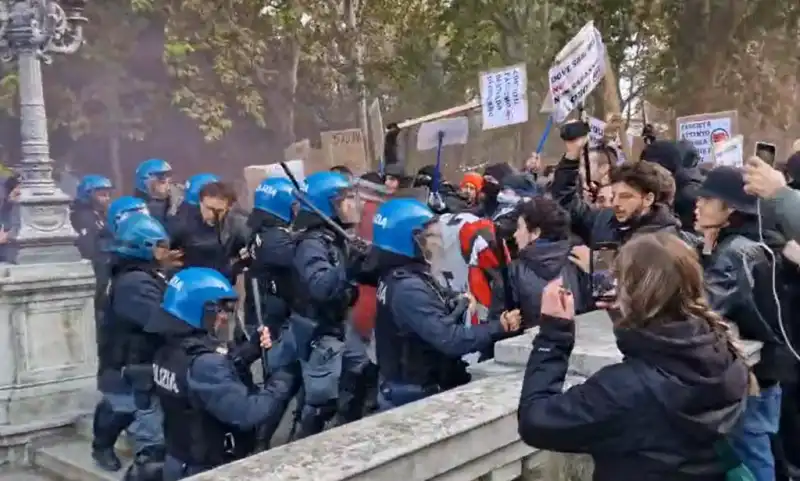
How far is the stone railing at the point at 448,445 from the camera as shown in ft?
9.67

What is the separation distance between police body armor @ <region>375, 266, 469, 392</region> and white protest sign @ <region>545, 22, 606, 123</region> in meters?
3.13

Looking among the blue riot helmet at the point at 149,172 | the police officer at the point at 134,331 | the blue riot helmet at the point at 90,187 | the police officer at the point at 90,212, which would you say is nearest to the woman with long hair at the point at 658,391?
the police officer at the point at 134,331

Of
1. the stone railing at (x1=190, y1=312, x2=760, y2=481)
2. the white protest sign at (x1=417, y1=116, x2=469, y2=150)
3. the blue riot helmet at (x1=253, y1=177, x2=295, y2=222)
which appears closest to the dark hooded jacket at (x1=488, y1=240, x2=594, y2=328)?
the stone railing at (x1=190, y1=312, x2=760, y2=481)

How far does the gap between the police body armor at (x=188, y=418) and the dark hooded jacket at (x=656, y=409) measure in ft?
6.82

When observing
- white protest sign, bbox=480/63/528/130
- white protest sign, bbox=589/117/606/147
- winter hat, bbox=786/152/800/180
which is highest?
white protest sign, bbox=480/63/528/130

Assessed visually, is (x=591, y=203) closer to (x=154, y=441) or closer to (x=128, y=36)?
(x=154, y=441)

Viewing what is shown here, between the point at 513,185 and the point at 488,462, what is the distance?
13.6 ft

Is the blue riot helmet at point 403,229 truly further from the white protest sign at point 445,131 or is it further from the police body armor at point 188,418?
the white protest sign at point 445,131

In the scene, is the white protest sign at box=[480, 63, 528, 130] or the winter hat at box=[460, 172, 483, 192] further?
the winter hat at box=[460, 172, 483, 192]

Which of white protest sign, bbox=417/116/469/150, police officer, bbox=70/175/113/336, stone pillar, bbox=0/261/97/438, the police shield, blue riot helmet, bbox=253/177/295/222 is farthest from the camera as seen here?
police officer, bbox=70/175/113/336

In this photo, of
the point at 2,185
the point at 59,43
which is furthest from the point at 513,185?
the point at 2,185

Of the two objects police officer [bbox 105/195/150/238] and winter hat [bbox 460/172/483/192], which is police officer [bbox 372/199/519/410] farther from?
winter hat [bbox 460/172/483/192]

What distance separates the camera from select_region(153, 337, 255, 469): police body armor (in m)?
4.25

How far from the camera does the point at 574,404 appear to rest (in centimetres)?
256
